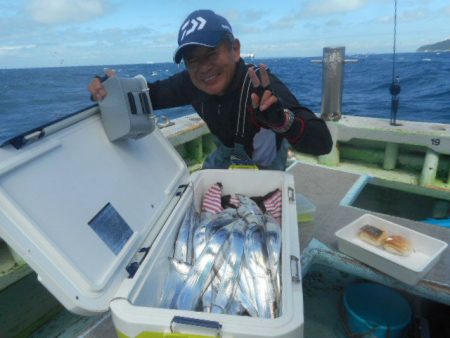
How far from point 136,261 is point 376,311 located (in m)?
1.71

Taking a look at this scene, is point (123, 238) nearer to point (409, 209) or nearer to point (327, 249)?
point (327, 249)

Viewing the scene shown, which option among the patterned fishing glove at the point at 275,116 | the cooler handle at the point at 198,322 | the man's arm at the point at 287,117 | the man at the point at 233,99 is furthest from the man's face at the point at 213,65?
the cooler handle at the point at 198,322

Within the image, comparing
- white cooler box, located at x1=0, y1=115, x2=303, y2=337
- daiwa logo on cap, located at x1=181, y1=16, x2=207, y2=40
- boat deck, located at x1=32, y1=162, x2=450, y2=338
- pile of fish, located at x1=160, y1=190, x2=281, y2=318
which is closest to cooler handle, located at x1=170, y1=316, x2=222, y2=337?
white cooler box, located at x1=0, y1=115, x2=303, y2=337

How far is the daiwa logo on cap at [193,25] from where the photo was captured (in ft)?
6.31

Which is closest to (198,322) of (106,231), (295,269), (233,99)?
(295,269)

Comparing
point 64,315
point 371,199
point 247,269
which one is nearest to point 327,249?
point 247,269

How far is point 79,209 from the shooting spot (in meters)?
1.39

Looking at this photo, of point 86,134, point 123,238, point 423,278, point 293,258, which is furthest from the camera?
point 423,278

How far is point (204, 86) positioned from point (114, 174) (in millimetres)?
920

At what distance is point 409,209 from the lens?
414 centimetres

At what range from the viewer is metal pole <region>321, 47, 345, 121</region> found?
4.32m

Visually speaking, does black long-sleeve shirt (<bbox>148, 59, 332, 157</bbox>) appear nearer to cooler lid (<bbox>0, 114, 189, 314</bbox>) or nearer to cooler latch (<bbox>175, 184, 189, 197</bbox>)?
cooler latch (<bbox>175, 184, 189, 197</bbox>)

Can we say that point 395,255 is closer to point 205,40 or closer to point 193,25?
point 205,40

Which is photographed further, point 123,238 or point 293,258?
point 123,238
